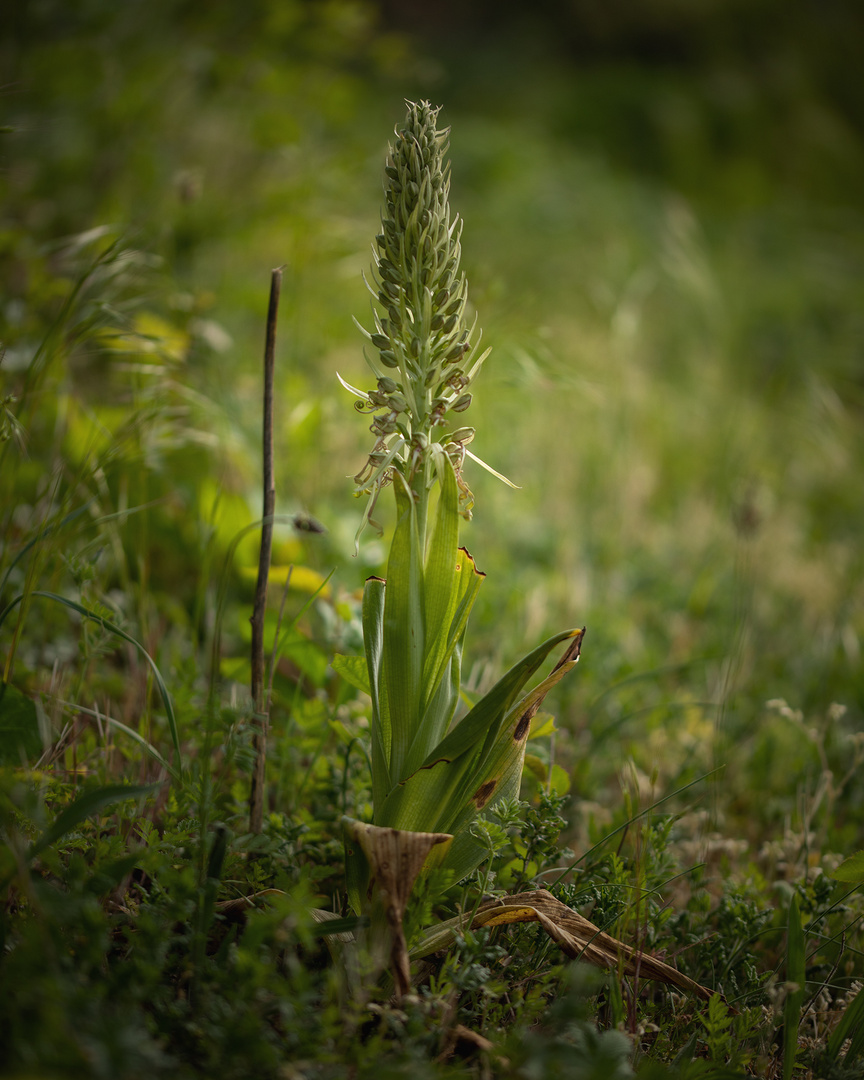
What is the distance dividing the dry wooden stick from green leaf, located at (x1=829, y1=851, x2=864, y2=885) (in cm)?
107

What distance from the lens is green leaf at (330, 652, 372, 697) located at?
125 centimetres

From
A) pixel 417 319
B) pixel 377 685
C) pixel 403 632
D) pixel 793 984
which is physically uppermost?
pixel 417 319

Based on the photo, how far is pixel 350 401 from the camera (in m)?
2.83

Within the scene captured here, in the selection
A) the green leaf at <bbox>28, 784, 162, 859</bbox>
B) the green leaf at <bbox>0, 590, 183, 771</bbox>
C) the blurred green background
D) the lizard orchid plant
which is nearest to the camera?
the green leaf at <bbox>28, 784, 162, 859</bbox>

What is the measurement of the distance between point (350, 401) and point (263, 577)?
66.1 inches

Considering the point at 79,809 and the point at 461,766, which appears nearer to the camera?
the point at 79,809

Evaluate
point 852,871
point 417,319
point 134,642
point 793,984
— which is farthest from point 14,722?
point 852,871

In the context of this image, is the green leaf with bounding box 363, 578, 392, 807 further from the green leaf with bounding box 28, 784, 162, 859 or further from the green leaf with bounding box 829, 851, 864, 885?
the green leaf with bounding box 829, 851, 864, 885

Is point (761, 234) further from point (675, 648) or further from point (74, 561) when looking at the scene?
point (74, 561)

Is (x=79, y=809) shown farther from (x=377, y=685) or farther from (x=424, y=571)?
(x=424, y=571)

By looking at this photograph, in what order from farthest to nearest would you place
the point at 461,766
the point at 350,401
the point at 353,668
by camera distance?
1. the point at 350,401
2. the point at 353,668
3. the point at 461,766

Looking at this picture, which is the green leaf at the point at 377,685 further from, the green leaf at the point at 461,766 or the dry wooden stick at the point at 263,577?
the dry wooden stick at the point at 263,577

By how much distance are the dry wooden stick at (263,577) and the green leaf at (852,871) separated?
1.07m

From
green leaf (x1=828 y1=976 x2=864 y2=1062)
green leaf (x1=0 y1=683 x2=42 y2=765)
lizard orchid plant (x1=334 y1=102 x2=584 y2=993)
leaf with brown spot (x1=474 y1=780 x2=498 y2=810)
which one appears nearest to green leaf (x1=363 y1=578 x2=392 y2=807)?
lizard orchid plant (x1=334 y1=102 x2=584 y2=993)
